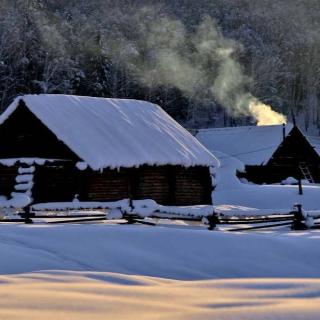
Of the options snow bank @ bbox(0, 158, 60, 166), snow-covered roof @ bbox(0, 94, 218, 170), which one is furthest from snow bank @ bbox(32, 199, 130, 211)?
snow bank @ bbox(0, 158, 60, 166)

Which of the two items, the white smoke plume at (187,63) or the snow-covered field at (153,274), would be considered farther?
the white smoke plume at (187,63)

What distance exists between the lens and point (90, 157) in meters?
21.5

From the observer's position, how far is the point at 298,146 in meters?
42.0

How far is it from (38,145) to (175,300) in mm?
18907

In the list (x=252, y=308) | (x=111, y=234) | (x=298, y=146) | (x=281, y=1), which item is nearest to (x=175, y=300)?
(x=252, y=308)

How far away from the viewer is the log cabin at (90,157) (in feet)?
73.6

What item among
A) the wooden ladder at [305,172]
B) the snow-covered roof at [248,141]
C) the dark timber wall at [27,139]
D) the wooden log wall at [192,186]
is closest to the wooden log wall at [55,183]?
the dark timber wall at [27,139]

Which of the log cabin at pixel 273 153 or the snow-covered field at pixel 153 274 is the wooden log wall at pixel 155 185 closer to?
the log cabin at pixel 273 153

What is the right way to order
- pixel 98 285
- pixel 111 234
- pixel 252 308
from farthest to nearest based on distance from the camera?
pixel 111 234 < pixel 98 285 < pixel 252 308

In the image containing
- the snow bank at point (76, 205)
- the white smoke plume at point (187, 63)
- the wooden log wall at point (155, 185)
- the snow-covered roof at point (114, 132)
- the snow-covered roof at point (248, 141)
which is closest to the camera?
the snow bank at point (76, 205)

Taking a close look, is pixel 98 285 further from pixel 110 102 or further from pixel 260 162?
pixel 260 162

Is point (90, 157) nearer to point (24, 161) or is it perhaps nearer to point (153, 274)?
point (24, 161)

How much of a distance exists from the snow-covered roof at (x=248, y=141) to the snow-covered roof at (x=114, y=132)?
44.1 feet

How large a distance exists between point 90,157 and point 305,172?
24.4 metres
